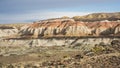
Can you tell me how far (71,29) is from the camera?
11094cm

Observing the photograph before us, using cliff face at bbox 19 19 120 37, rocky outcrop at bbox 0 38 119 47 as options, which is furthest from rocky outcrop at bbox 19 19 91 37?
rocky outcrop at bbox 0 38 119 47

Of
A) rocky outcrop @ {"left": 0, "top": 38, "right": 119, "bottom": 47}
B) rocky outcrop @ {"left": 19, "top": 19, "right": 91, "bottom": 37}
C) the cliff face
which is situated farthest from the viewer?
rocky outcrop @ {"left": 19, "top": 19, "right": 91, "bottom": 37}

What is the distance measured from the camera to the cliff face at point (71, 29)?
10725 cm

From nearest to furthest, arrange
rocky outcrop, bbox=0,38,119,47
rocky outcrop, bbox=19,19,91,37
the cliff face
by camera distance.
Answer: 1. rocky outcrop, bbox=0,38,119,47
2. the cliff face
3. rocky outcrop, bbox=19,19,91,37

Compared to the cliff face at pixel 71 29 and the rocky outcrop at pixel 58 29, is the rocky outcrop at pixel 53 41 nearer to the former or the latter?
the cliff face at pixel 71 29

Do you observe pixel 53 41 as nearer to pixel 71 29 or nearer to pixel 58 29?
pixel 71 29

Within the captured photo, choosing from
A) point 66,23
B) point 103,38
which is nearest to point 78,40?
point 103,38

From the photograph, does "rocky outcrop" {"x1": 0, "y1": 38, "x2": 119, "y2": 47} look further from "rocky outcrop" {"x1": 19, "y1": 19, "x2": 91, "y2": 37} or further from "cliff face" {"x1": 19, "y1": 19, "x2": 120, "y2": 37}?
"rocky outcrop" {"x1": 19, "y1": 19, "x2": 91, "y2": 37}

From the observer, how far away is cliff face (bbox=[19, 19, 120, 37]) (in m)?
107

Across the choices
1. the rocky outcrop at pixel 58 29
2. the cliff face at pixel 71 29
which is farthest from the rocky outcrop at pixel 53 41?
the rocky outcrop at pixel 58 29

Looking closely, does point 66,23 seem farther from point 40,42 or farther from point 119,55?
point 119,55

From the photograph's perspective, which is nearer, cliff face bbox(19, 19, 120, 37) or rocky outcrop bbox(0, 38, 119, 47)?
rocky outcrop bbox(0, 38, 119, 47)

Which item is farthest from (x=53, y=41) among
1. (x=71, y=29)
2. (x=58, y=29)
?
(x=58, y=29)

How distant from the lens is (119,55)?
81.7 feet
